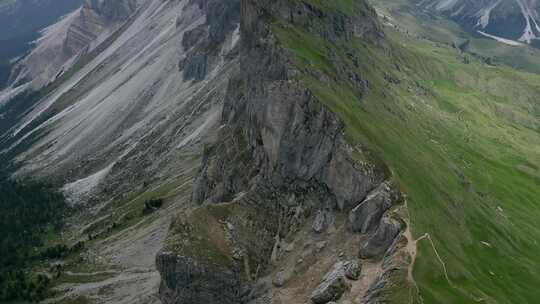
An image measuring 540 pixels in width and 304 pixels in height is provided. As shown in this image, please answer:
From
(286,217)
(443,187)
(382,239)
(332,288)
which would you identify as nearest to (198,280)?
(286,217)

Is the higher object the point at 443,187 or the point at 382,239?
the point at 382,239

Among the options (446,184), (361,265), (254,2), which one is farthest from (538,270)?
(254,2)

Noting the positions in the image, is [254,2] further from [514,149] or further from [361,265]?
[514,149]

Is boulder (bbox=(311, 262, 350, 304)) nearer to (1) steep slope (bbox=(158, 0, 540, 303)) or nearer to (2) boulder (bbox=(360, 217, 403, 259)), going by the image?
(1) steep slope (bbox=(158, 0, 540, 303))

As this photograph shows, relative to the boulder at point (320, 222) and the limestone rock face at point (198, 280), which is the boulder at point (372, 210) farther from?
the limestone rock face at point (198, 280)

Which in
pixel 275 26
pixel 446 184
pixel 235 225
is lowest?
pixel 446 184

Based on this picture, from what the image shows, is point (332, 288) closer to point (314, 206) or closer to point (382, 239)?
point (382, 239)

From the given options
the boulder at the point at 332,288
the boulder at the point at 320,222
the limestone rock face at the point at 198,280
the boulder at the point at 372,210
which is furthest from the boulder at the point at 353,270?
the limestone rock face at the point at 198,280

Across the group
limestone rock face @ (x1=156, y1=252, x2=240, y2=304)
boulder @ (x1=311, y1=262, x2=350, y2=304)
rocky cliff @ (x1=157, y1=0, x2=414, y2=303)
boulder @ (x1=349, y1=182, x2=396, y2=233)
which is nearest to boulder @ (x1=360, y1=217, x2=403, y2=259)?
rocky cliff @ (x1=157, y1=0, x2=414, y2=303)
